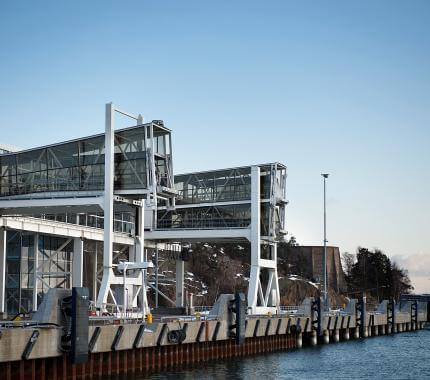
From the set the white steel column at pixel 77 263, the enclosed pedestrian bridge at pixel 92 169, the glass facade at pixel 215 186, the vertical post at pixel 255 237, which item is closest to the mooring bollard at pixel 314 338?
the vertical post at pixel 255 237

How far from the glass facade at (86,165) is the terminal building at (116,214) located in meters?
0.08

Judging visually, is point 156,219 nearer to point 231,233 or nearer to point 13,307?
point 231,233

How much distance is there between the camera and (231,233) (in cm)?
7175

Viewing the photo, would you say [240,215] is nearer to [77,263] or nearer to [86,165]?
[77,263]

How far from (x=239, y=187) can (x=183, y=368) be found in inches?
1213

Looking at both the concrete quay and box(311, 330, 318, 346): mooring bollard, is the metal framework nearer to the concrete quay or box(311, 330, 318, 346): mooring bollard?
box(311, 330, 318, 346): mooring bollard

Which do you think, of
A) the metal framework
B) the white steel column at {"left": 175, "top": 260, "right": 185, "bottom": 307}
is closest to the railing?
the metal framework

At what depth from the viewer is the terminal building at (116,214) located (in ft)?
188

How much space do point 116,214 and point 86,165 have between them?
2063 cm

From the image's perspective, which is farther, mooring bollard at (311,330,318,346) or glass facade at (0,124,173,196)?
mooring bollard at (311,330,318,346)

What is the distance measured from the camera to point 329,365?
52.3 m

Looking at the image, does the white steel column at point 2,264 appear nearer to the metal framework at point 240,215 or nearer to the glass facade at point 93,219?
the glass facade at point 93,219

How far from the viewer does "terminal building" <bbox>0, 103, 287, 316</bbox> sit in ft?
188

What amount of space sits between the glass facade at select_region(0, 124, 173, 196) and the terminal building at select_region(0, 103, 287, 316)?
0.26ft
